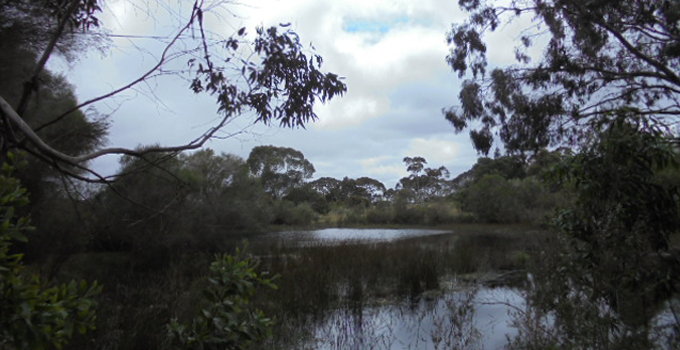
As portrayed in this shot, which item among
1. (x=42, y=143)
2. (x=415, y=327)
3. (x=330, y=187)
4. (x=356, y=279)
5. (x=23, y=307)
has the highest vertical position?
(x=330, y=187)

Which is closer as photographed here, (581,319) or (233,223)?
(581,319)

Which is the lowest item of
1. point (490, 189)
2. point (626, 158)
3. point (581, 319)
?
point (581, 319)

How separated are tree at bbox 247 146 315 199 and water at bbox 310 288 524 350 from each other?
3512 centimetres

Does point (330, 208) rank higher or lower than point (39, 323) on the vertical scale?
higher

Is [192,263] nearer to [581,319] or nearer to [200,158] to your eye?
[581,319]

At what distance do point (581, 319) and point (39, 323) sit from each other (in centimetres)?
322

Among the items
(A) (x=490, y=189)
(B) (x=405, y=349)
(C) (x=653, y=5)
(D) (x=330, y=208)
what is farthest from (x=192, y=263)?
(D) (x=330, y=208)

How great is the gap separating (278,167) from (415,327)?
1522 inches

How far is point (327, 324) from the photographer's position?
20.9ft

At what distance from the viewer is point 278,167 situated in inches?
1750

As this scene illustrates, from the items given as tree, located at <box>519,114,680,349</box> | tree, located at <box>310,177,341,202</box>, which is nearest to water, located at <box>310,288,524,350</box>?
tree, located at <box>519,114,680,349</box>

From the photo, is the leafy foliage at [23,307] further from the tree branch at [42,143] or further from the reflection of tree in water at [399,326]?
the reflection of tree in water at [399,326]

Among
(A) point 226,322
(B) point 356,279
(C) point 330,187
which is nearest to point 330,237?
(B) point 356,279

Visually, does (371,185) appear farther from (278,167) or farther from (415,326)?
(415,326)
